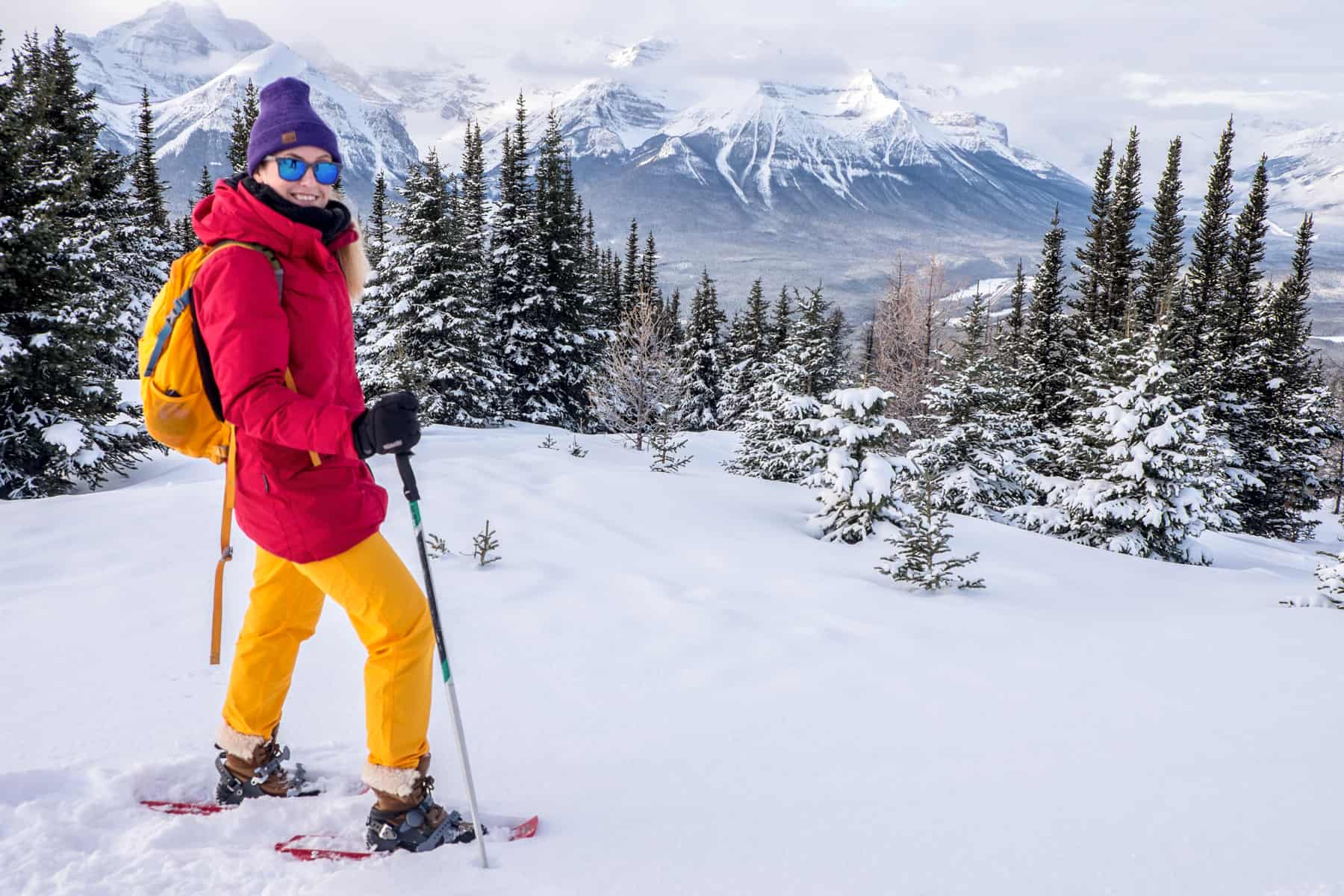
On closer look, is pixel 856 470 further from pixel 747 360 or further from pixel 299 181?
pixel 747 360

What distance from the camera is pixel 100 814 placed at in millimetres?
2504

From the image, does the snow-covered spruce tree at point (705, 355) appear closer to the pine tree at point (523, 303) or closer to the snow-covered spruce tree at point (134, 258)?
the pine tree at point (523, 303)

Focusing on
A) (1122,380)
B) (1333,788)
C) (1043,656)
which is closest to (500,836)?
(1333,788)

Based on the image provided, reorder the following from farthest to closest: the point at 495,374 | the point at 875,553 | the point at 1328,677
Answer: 1. the point at 495,374
2. the point at 875,553
3. the point at 1328,677

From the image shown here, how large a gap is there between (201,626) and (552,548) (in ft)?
9.05

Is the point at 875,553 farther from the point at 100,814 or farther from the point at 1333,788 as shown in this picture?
the point at 100,814

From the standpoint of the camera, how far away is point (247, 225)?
2.26m

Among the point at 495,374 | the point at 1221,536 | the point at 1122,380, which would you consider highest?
the point at 1122,380

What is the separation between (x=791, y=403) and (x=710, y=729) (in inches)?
738

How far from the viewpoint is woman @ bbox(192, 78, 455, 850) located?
7.00 feet

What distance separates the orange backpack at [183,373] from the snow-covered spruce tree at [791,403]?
1812cm

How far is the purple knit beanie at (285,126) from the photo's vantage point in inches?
95.0

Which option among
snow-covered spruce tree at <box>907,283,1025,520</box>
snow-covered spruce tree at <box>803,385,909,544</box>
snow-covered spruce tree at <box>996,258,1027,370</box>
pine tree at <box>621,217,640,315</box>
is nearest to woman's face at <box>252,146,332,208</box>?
snow-covered spruce tree at <box>803,385,909,544</box>

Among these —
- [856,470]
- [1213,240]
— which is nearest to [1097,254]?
[1213,240]
